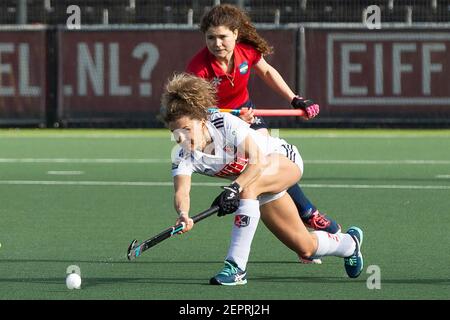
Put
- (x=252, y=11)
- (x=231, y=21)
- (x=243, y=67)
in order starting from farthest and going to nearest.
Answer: (x=252, y=11), (x=243, y=67), (x=231, y=21)

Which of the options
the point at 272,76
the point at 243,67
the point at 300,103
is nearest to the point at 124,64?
the point at 272,76

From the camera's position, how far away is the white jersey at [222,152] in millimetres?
7219

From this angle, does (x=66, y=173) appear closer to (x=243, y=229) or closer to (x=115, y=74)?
(x=115, y=74)

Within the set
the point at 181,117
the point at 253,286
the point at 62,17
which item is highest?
the point at 62,17

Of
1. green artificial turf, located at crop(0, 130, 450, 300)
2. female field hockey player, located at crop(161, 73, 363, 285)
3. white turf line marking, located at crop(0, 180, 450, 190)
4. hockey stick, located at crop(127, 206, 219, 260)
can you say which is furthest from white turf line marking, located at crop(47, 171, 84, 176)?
hockey stick, located at crop(127, 206, 219, 260)

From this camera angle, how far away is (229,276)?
7.20 metres

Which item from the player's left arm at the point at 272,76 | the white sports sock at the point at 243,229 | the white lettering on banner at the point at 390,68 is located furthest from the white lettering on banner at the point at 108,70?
the white sports sock at the point at 243,229

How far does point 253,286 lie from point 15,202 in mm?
4548

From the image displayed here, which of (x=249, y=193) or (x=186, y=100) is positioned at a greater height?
(x=186, y=100)

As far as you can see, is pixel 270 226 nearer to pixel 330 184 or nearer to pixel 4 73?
pixel 330 184

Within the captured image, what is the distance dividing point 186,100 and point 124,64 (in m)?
12.9

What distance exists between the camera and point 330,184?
41.5 feet

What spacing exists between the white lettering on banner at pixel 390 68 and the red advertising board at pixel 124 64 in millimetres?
790

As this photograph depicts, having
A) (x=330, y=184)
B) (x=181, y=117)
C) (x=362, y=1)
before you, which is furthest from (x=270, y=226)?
(x=362, y=1)
